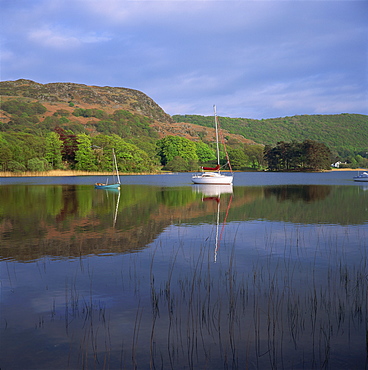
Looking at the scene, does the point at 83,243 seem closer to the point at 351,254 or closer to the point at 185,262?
the point at 185,262

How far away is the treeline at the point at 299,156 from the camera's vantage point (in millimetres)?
152375

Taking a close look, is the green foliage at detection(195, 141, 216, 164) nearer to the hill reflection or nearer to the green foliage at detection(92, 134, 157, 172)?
the green foliage at detection(92, 134, 157, 172)

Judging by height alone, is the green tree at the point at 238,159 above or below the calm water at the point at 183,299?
above

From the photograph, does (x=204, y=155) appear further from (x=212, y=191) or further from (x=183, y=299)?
(x=183, y=299)

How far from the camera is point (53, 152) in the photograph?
11781cm

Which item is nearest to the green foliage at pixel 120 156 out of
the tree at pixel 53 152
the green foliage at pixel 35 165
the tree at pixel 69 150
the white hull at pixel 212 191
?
the tree at pixel 69 150

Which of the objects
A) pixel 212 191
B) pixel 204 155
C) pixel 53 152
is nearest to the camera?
pixel 212 191

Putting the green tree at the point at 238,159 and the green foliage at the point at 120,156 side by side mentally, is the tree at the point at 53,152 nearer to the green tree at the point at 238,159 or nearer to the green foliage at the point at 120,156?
the green foliage at the point at 120,156

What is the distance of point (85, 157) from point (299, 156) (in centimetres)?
8409

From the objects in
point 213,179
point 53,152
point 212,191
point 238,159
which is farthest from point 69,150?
point 212,191

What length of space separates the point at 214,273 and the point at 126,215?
14.3m

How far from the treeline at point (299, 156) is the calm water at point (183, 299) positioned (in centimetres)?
13988

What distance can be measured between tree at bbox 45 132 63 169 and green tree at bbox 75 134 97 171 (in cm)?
560

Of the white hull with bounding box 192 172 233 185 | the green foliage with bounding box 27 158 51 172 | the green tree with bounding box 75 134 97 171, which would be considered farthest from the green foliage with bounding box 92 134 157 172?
the white hull with bounding box 192 172 233 185
